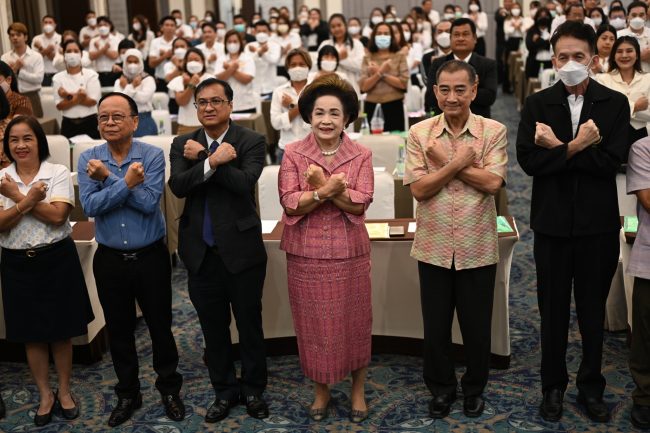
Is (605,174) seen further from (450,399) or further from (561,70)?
(450,399)

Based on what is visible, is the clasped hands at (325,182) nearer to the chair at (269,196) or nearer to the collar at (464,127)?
the collar at (464,127)

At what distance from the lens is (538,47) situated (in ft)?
37.4

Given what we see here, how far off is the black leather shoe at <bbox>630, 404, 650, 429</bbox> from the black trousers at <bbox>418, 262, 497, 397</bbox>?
2.09 ft

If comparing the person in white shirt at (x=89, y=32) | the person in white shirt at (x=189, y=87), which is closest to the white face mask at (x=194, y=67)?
the person in white shirt at (x=189, y=87)

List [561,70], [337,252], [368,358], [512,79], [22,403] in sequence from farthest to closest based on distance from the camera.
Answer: [512,79] < [22,403] < [368,358] < [337,252] < [561,70]

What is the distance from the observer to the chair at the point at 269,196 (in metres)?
4.93

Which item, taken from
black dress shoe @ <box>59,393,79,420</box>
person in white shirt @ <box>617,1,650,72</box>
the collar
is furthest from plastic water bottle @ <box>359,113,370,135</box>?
black dress shoe @ <box>59,393,79,420</box>

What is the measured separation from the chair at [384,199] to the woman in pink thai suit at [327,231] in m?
1.21

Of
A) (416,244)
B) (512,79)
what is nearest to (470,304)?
(416,244)

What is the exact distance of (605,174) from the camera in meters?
3.29

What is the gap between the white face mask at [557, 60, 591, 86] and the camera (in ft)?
10.7

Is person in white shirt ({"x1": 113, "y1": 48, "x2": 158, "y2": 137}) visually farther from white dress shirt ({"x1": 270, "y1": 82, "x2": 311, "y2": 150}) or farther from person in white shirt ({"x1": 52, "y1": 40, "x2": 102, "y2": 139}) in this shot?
white dress shirt ({"x1": 270, "y1": 82, "x2": 311, "y2": 150})

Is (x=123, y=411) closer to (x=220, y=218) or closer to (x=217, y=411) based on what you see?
(x=217, y=411)

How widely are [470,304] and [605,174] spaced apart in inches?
30.5
